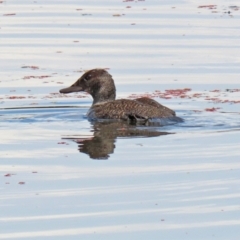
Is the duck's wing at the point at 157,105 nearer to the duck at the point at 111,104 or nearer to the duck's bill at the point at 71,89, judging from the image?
the duck at the point at 111,104

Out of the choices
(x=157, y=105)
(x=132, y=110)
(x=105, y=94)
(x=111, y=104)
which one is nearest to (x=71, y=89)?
(x=105, y=94)

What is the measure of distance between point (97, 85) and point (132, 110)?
1.67 metres

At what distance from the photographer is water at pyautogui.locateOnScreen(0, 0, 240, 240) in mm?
9234

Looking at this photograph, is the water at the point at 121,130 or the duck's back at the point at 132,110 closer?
the water at the point at 121,130

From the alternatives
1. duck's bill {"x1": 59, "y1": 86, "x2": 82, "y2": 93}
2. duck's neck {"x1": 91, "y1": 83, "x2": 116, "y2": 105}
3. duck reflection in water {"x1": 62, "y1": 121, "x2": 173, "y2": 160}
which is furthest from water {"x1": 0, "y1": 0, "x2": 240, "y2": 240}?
duck's neck {"x1": 91, "y1": 83, "x2": 116, "y2": 105}

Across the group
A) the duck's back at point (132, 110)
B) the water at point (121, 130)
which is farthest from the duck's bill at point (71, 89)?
the duck's back at point (132, 110)

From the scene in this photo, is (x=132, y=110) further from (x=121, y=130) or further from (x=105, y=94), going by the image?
(x=105, y=94)

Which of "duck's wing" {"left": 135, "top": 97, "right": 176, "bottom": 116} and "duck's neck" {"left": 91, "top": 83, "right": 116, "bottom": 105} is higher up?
"duck's wing" {"left": 135, "top": 97, "right": 176, "bottom": 116}

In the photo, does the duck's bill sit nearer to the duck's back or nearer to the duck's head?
the duck's head

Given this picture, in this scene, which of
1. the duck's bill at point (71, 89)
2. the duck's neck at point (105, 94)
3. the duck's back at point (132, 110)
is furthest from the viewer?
the duck's neck at point (105, 94)

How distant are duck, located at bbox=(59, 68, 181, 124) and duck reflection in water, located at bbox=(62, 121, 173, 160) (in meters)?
0.17

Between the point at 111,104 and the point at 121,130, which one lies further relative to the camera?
the point at 111,104

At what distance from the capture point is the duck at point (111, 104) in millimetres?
14250

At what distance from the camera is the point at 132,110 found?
14.4 m
